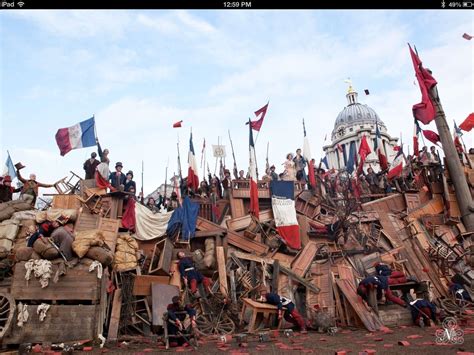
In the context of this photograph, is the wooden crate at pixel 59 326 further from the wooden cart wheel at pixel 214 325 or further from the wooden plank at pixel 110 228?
the wooden plank at pixel 110 228

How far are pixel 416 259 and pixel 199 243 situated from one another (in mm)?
9197

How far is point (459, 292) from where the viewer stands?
13.0 m

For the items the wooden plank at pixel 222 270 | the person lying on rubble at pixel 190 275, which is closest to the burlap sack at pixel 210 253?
the wooden plank at pixel 222 270

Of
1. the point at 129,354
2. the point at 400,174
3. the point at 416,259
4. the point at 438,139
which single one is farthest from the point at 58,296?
the point at 438,139

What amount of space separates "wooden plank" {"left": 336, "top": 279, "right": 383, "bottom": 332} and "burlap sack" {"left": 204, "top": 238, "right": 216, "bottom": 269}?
4337 mm

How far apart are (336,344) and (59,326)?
633 cm

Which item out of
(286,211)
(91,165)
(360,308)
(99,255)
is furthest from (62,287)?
(286,211)

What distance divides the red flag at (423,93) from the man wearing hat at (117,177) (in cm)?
1415

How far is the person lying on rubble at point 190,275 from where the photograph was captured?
11.5 meters

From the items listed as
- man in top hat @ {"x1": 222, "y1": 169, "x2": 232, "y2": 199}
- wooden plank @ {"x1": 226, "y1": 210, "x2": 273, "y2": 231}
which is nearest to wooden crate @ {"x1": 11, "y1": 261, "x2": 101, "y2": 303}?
wooden plank @ {"x1": 226, "y1": 210, "x2": 273, "y2": 231}

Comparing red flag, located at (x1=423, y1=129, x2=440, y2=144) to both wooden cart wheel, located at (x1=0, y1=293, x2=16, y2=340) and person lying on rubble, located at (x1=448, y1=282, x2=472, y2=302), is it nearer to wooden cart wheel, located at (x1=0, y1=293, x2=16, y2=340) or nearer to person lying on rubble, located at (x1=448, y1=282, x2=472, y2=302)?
person lying on rubble, located at (x1=448, y1=282, x2=472, y2=302)

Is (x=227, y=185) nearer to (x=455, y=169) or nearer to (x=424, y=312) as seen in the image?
(x=424, y=312)

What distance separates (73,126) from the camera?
15469mm
